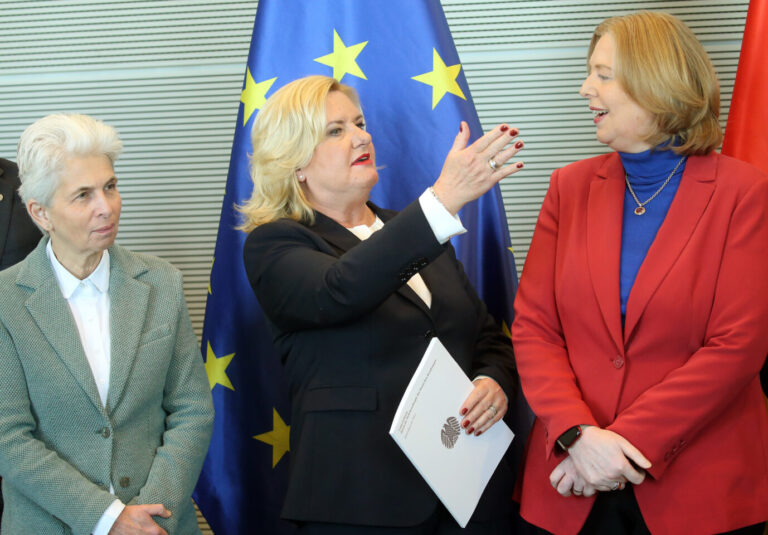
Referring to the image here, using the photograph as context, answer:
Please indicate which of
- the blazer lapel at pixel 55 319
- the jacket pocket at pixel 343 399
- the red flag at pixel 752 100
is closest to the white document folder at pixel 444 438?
the jacket pocket at pixel 343 399

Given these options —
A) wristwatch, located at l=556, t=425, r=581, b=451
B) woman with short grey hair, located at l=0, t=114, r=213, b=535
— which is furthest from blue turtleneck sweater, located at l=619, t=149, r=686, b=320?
woman with short grey hair, located at l=0, t=114, r=213, b=535

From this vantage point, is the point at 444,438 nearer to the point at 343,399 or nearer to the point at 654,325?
the point at 343,399

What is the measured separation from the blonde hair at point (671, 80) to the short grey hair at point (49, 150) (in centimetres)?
128

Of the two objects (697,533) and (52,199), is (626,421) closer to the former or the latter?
(697,533)

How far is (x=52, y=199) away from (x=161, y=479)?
73 cm

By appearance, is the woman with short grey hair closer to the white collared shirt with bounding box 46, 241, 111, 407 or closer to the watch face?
the white collared shirt with bounding box 46, 241, 111, 407

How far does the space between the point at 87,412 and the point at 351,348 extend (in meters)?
0.64

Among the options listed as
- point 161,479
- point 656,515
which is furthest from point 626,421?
point 161,479

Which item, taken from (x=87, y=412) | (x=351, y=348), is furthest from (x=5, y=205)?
(x=351, y=348)

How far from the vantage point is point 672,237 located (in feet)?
5.90

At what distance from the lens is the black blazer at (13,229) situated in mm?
2539

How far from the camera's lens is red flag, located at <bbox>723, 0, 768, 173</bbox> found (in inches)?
93.5

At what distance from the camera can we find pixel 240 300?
2.55 metres

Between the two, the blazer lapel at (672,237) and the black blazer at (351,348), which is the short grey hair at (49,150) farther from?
the blazer lapel at (672,237)
